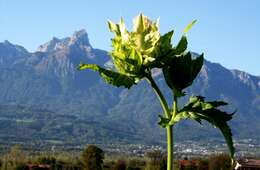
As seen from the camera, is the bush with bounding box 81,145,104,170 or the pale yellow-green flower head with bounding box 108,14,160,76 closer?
the pale yellow-green flower head with bounding box 108,14,160,76

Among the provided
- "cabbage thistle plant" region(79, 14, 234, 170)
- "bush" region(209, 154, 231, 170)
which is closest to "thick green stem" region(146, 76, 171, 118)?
"cabbage thistle plant" region(79, 14, 234, 170)

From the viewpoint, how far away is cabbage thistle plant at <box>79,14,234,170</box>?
12.4 feet

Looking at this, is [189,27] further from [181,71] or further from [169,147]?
[169,147]

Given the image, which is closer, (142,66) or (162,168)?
(142,66)

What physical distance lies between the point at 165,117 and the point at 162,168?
84.0 m

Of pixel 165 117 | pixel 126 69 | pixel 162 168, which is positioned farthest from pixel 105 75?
pixel 162 168

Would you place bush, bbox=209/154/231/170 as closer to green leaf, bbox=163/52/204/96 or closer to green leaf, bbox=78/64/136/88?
green leaf, bbox=163/52/204/96

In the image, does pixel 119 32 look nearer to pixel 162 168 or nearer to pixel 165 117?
pixel 165 117

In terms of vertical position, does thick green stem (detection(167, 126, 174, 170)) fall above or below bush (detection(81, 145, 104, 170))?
below

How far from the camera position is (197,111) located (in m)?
4.01

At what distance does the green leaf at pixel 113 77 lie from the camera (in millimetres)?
3822

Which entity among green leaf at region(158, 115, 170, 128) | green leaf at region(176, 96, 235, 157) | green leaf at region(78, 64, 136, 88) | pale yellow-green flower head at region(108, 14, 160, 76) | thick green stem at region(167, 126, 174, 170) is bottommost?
thick green stem at region(167, 126, 174, 170)

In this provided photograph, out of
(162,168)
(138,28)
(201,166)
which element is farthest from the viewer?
(201,166)

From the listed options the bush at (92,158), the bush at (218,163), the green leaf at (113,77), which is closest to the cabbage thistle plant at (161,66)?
the green leaf at (113,77)
